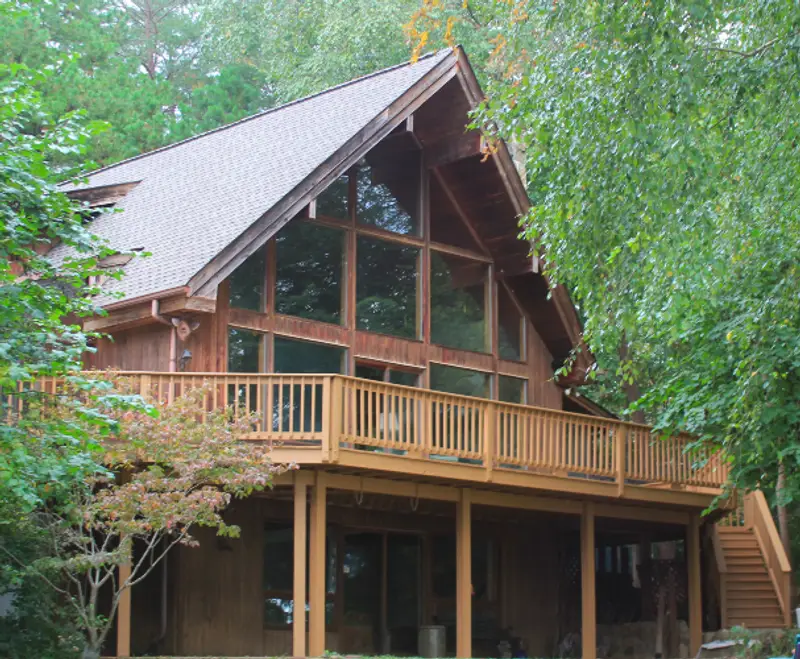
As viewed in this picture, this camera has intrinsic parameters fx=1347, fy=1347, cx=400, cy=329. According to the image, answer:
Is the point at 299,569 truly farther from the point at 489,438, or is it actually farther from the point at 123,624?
the point at 489,438

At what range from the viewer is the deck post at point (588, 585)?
20.8 meters

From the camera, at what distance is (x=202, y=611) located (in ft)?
64.8

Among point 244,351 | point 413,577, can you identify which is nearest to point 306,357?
point 244,351

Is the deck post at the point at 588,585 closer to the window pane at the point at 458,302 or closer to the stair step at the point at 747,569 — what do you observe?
the window pane at the point at 458,302

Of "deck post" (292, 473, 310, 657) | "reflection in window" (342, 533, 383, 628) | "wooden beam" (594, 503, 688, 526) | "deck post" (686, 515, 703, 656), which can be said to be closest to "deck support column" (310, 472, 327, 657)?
"deck post" (292, 473, 310, 657)

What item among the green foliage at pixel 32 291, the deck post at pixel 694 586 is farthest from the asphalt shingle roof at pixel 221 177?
the deck post at pixel 694 586

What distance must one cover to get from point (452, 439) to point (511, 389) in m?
5.20

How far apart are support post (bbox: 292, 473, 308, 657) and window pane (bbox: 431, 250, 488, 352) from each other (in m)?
5.23

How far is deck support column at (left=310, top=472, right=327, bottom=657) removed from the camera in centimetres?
1733

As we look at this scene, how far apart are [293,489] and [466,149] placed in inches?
258

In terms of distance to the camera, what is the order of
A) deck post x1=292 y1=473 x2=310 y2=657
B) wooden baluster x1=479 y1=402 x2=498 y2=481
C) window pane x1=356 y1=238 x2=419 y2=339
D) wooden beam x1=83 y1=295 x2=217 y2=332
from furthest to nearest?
window pane x1=356 y1=238 x2=419 y2=339, wooden baluster x1=479 y1=402 x2=498 y2=481, wooden beam x1=83 y1=295 x2=217 y2=332, deck post x1=292 y1=473 x2=310 y2=657

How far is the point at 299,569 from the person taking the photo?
57.0ft

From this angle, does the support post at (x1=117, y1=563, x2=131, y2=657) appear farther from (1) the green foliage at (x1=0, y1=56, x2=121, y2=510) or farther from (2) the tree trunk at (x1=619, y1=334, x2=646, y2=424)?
(2) the tree trunk at (x1=619, y1=334, x2=646, y2=424)

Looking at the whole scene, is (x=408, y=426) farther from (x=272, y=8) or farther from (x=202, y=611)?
(x=272, y=8)
